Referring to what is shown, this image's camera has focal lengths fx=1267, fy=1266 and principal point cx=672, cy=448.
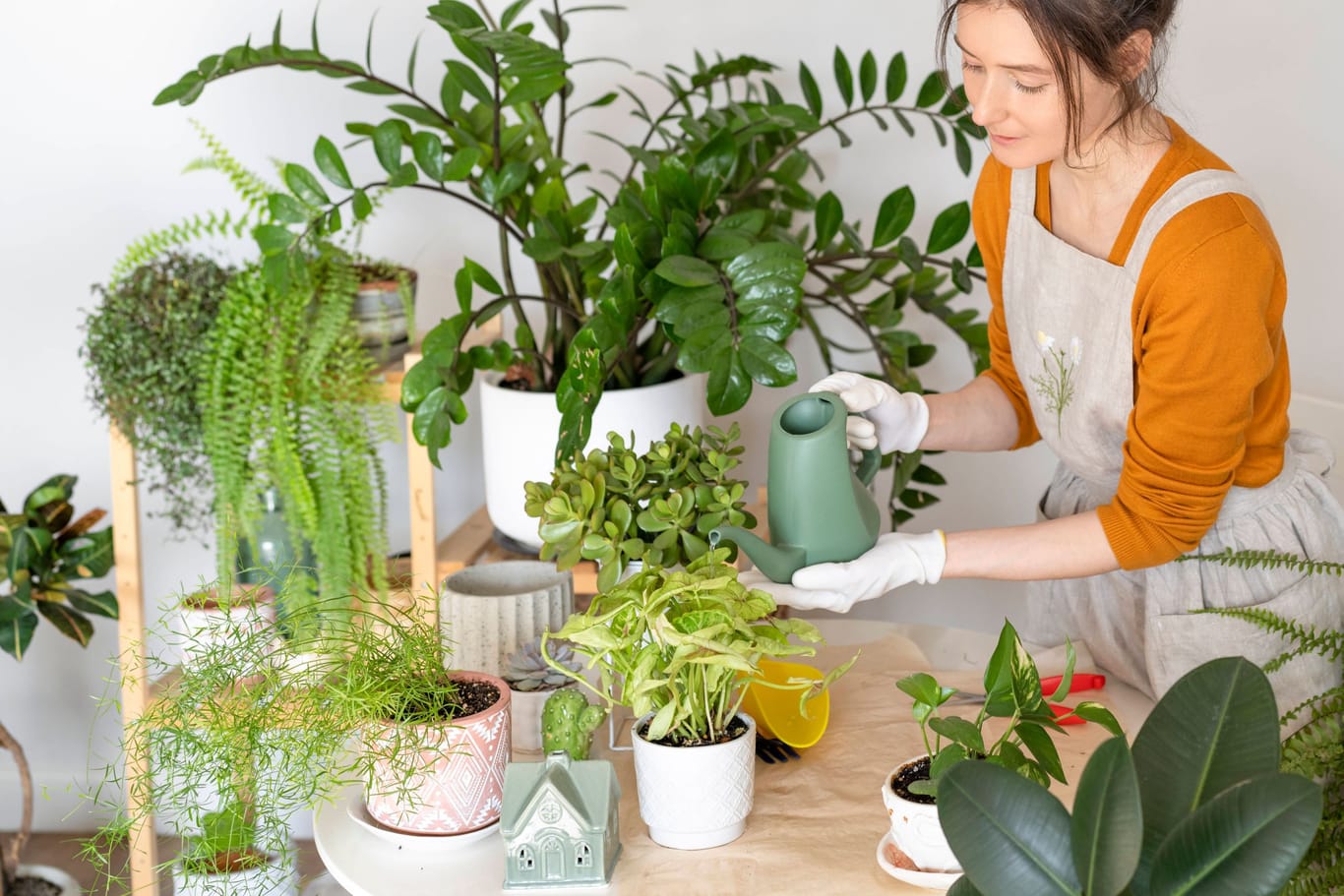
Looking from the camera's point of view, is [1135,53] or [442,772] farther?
[1135,53]

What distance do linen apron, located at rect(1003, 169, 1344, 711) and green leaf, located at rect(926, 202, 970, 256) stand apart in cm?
24

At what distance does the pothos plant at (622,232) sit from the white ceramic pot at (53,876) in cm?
121

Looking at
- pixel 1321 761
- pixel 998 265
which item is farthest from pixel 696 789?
pixel 998 265

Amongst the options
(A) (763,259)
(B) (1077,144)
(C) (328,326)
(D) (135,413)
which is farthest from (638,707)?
(D) (135,413)

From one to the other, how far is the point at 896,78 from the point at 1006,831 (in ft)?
4.76

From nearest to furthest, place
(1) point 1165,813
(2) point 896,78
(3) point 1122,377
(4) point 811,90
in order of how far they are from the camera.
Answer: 1. (1) point 1165,813
2. (3) point 1122,377
3. (2) point 896,78
4. (4) point 811,90

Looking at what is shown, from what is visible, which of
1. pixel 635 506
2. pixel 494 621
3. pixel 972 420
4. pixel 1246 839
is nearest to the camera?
pixel 1246 839

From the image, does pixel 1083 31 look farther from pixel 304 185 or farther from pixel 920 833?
pixel 304 185

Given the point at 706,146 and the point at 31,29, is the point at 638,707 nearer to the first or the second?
the point at 706,146

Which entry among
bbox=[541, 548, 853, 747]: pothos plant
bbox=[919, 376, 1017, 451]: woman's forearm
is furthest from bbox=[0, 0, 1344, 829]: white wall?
bbox=[541, 548, 853, 747]: pothos plant

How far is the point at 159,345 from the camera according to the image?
183 cm

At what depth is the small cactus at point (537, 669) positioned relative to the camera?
49.5 inches

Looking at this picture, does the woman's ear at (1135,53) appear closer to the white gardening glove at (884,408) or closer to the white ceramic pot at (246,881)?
the white gardening glove at (884,408)

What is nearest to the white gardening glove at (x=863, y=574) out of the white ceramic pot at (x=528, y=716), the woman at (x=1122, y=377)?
the woman at (x=1122, y=377)
